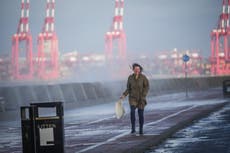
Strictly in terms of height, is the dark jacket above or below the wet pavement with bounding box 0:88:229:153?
above

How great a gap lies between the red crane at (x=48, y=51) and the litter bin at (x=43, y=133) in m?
157

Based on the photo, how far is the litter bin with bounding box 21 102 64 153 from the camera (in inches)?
453

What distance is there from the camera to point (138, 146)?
46.2 ft

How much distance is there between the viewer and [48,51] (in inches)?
7446

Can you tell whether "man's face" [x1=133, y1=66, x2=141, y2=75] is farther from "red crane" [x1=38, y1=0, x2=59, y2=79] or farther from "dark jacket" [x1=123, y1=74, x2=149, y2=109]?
"red crane" [x1=38, y1=0, x2=59, y2=79]

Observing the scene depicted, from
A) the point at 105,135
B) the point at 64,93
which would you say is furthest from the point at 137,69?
the point at 64,93

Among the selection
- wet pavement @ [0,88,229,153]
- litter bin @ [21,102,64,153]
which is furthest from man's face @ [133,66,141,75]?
litter bin @ [21,102,64,153]

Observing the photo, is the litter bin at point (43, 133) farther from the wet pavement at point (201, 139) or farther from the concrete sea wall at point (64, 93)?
the concrete sea wall at point (64, 93)

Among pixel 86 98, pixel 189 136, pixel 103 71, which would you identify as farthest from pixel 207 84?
pixel 103 71

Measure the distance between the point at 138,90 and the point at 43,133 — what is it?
215 inches

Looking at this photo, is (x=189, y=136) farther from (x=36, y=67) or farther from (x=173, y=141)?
(x=36, y=67)

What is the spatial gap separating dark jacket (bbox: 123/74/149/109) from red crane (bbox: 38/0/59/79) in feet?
499

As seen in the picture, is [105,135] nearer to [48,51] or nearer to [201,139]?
[201,139]

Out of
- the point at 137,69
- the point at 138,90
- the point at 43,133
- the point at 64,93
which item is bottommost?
the point at 43,133
